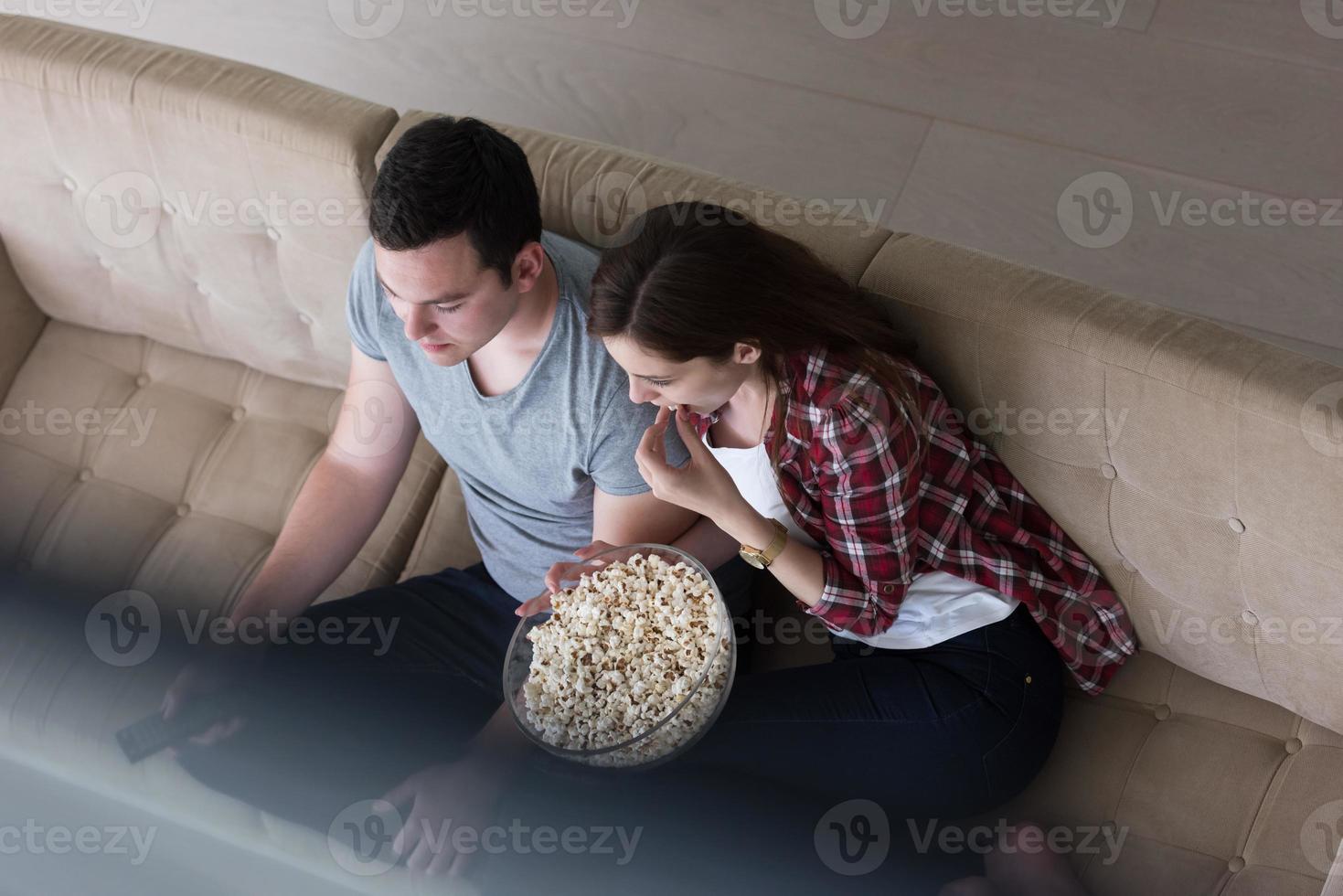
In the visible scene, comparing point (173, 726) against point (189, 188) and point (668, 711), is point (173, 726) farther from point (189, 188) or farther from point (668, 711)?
point (189, 188)

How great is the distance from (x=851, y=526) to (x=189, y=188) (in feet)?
3.70

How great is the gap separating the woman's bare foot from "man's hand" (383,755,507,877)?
87 cm

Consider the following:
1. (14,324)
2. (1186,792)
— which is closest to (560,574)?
(1186,792)

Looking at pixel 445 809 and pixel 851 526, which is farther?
pixel 851 526

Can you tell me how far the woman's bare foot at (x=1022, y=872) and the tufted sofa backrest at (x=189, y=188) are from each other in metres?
1.20

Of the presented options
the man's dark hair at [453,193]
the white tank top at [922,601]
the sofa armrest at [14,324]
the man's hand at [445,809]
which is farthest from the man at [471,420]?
the sofa armrest at [14,324]

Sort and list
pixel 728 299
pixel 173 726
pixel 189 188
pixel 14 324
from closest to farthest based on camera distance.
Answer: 1. pixel 173 726
2. pixel 728 299
3. pixel 189 188
4. pixel 14 324

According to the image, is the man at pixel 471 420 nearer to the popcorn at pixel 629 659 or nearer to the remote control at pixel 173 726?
the popcorn at pixel 629 659

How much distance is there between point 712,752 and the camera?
1.38 metres

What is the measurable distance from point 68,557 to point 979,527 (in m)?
1.13

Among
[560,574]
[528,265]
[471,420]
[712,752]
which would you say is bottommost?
[712,752]

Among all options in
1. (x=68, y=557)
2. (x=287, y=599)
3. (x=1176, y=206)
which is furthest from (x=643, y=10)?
(x=68, y=557)

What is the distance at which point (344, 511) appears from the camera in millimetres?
1654

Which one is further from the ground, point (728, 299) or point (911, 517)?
point (728, 299)
